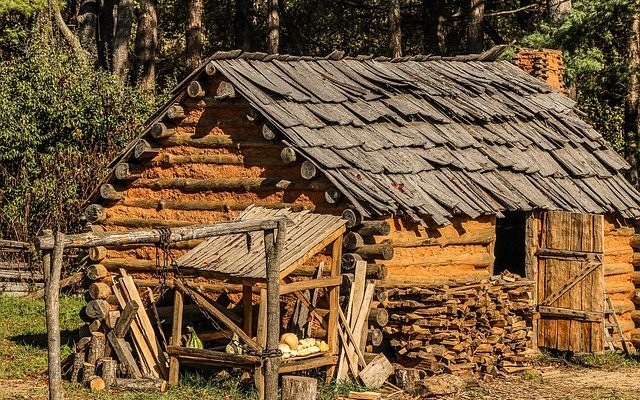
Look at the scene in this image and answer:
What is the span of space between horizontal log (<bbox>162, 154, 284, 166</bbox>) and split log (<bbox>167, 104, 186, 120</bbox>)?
0.57 m

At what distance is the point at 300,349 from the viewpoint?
1489 centimetres

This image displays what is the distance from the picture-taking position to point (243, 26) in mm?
40688

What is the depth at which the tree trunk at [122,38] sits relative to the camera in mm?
31281

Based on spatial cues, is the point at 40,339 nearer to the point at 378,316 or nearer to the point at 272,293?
the point at 378,316

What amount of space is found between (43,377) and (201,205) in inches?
124

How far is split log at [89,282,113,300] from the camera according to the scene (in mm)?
17141

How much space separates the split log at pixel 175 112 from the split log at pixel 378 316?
4.09 meters

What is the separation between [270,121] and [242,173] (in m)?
1.02

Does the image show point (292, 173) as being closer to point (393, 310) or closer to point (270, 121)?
point (270, 121)

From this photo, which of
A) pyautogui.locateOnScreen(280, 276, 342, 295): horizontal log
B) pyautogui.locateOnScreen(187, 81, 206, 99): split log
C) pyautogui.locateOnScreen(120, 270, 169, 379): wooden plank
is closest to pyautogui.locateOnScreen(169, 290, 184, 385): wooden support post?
pyautogui.locateOnScreen(120, 270, 169, 379): wooden plank

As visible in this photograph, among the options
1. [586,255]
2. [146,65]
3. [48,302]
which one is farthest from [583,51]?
[48,302]

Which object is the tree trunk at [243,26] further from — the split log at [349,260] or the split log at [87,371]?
the split log at [349,260]

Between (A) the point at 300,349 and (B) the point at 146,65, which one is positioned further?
(B) the point at 146,65

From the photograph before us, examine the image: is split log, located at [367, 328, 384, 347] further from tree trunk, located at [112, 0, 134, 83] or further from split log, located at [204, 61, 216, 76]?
tree trunk, located at [112, 0, 134, 83]
